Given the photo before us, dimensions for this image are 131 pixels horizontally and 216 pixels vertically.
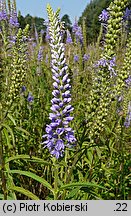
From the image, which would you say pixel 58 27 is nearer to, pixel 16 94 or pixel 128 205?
pixel 16 94

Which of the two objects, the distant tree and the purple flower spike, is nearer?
the purple flower spike

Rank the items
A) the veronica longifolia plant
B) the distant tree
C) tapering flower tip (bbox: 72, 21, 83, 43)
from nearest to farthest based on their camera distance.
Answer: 1. the veronica longifolia plant
2. tapering flower tip (bbox: 72, 21, 83, 43)
3. the distant tree

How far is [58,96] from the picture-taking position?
2164 millimetres

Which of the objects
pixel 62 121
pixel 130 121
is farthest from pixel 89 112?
pixel 130 121

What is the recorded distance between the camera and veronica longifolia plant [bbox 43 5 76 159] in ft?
6.72

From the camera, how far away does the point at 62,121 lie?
7.15ft

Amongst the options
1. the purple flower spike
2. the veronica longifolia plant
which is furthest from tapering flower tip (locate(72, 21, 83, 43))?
the veronica longifolia plant

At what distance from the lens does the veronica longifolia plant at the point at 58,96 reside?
205 cm

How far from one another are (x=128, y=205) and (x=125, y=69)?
1.29m

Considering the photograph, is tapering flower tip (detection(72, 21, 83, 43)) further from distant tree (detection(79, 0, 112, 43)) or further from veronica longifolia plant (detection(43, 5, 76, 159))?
veronica longifolia plant (detection(43, 5, 76, 159))

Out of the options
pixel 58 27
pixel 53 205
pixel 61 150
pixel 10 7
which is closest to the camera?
pixel 58 27

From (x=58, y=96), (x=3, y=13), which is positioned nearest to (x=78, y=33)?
(x=3, y=13)

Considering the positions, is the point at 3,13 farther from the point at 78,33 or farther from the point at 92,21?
the point at 92,21

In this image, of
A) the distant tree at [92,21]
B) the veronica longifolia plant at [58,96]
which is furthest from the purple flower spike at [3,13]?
the veronica longifolia plant at [58,96]
